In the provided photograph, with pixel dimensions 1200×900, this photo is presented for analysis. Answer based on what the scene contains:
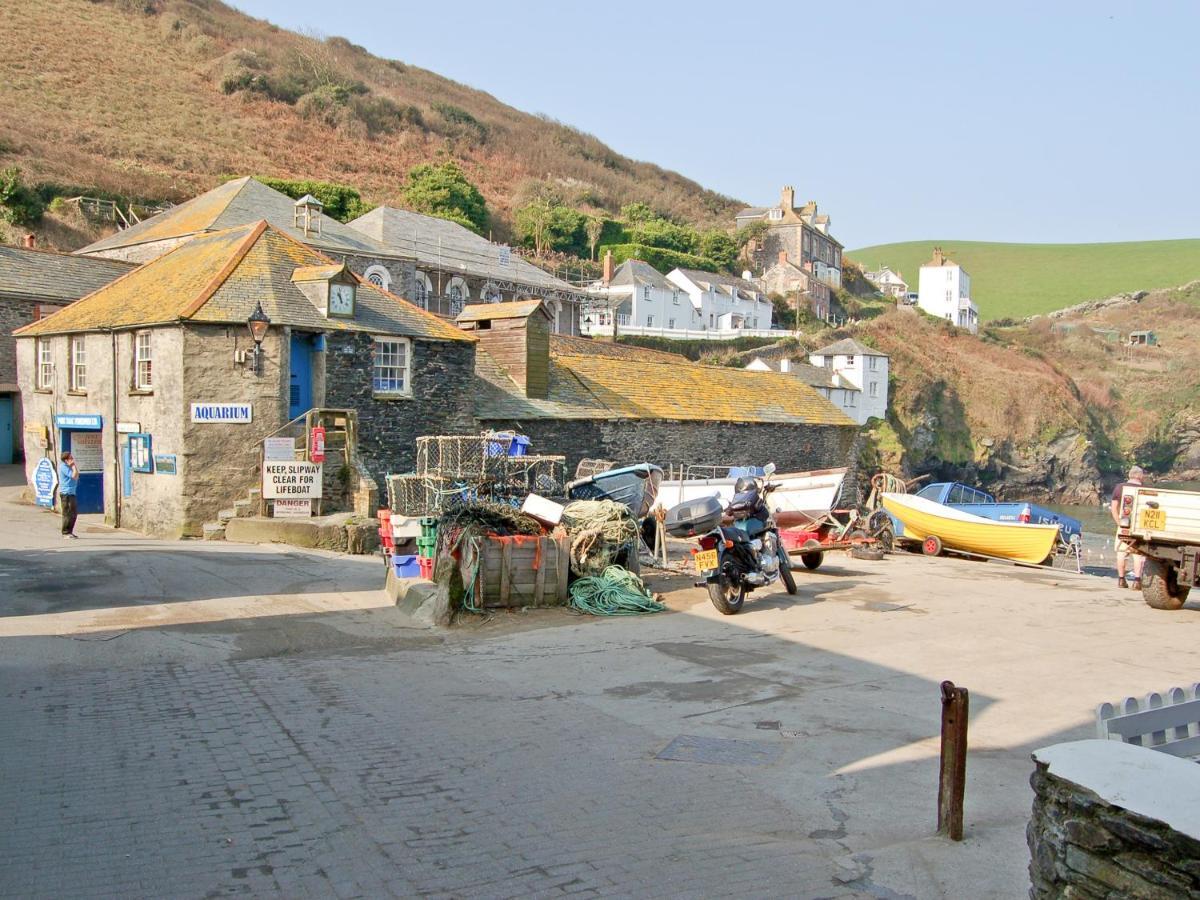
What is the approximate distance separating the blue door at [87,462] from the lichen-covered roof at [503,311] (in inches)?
407

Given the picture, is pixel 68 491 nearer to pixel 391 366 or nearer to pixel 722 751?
pixel 391 366

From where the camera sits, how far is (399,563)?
13.2 meters

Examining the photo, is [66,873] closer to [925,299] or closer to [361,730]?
[361,730]

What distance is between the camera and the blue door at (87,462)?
933 inches

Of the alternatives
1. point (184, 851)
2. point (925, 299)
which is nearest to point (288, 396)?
point (184, 851)

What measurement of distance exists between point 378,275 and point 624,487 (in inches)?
969

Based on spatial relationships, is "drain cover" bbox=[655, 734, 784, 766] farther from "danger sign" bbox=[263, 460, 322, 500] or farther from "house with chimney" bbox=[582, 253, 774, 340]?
"house with chimney" bbox=[582, 253, 774, 340]

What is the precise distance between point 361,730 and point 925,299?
121 meters

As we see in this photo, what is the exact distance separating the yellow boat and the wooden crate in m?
11.7

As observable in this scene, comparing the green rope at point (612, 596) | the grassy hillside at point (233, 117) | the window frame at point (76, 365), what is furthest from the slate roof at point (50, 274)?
the green rope at point (612, 596)

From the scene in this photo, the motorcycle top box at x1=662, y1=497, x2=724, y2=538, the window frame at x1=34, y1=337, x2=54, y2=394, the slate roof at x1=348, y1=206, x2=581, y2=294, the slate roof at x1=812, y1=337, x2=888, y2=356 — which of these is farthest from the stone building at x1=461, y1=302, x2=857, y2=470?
the slate roof at x1=812, y1=337, x2=888, y2=356

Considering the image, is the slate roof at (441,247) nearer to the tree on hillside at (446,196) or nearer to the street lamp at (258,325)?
the tree on hillside at (446,196)

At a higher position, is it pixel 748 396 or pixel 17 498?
pixel 748 396

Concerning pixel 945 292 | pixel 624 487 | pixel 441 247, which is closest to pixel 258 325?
pixel 624 487
